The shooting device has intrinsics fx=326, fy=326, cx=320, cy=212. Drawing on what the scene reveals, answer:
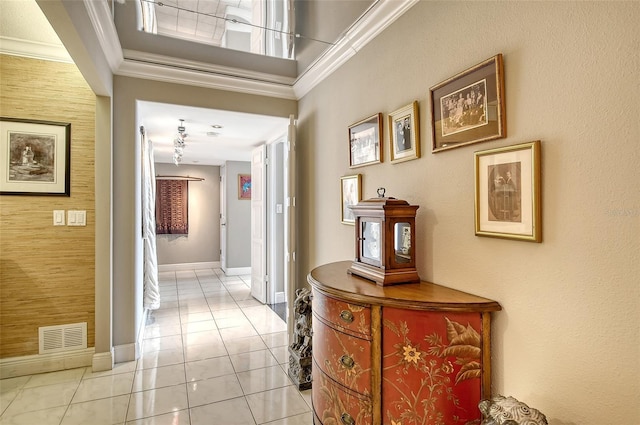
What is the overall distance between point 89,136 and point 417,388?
10.3 ft

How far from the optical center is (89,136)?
9.30 ft

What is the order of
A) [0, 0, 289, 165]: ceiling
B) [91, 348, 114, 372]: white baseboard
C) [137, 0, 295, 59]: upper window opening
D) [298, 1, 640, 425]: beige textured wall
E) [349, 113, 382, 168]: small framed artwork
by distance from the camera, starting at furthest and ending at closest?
[137, 0, 295, 59]: upper window opening → [91, 348, 114, 372]: white baseboard → [0, 0, 289, 165]: ceiling → [349, 113, 382, 168]: small framed artwork → [298, 1, 640, 425]: beige textured wall

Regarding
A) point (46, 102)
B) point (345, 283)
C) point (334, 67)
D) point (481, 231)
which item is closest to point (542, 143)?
point (481, 231)

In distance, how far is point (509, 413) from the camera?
1106 mm

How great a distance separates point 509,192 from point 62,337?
3460 millimetres

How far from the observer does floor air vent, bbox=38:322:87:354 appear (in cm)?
271

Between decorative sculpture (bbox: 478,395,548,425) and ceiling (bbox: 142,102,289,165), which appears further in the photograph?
ceiling (bbox: 142,102,289,165)

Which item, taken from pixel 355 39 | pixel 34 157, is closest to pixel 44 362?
pixel 34 157

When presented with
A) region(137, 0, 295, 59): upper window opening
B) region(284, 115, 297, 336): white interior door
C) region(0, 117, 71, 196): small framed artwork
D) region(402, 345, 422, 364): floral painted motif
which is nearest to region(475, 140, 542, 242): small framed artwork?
region(402, 345, 422, 364): floral painted motif

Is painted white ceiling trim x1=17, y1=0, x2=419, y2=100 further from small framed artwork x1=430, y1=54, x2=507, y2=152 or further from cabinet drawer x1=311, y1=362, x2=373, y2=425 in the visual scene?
cabinet drawer x1=311, y1=362, x2=373, y2=425

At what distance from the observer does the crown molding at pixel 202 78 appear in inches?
111

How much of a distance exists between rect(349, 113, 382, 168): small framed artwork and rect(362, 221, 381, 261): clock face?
585 millimetres

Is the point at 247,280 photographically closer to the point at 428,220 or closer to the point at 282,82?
the point at 282,82

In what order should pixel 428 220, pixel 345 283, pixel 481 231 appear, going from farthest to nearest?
pixel 428 220 → pixel 345 283 → pixel 481 231
